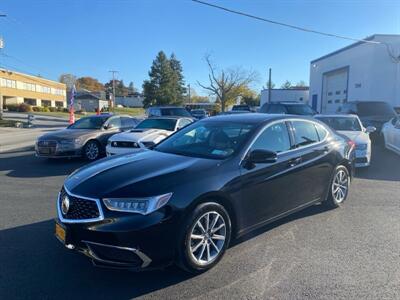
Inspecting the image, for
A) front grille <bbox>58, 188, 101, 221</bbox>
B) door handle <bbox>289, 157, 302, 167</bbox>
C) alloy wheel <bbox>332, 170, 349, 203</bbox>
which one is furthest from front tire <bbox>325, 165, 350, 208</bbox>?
front grille <bbox>58, 188, 101, 221</bbox>

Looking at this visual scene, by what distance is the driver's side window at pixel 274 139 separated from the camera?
4695mm

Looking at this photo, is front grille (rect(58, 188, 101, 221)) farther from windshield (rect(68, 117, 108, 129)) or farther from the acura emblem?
windshield (rect(68, 117, 108, 129))

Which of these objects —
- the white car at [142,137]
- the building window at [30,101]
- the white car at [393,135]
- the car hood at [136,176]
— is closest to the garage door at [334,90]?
the white car at [393,135]

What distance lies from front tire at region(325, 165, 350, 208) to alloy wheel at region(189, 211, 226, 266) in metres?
2.64

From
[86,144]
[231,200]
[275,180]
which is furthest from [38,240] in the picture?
[86,144]

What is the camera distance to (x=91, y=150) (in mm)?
11406

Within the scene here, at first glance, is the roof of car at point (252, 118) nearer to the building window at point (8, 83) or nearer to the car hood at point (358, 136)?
the car hood at point (358, 136)

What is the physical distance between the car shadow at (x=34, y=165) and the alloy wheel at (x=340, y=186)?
6371 mm

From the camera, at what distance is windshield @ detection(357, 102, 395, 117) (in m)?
16.1

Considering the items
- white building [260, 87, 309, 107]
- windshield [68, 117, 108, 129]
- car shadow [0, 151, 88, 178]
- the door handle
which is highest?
white building [260, 87, 309, 107]

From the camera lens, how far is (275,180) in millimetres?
4645

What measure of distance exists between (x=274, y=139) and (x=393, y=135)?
9152mm

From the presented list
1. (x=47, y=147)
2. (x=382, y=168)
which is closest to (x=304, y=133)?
(x=382, y=168)

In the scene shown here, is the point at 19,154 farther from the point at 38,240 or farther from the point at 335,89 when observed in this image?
the point at 335,89
